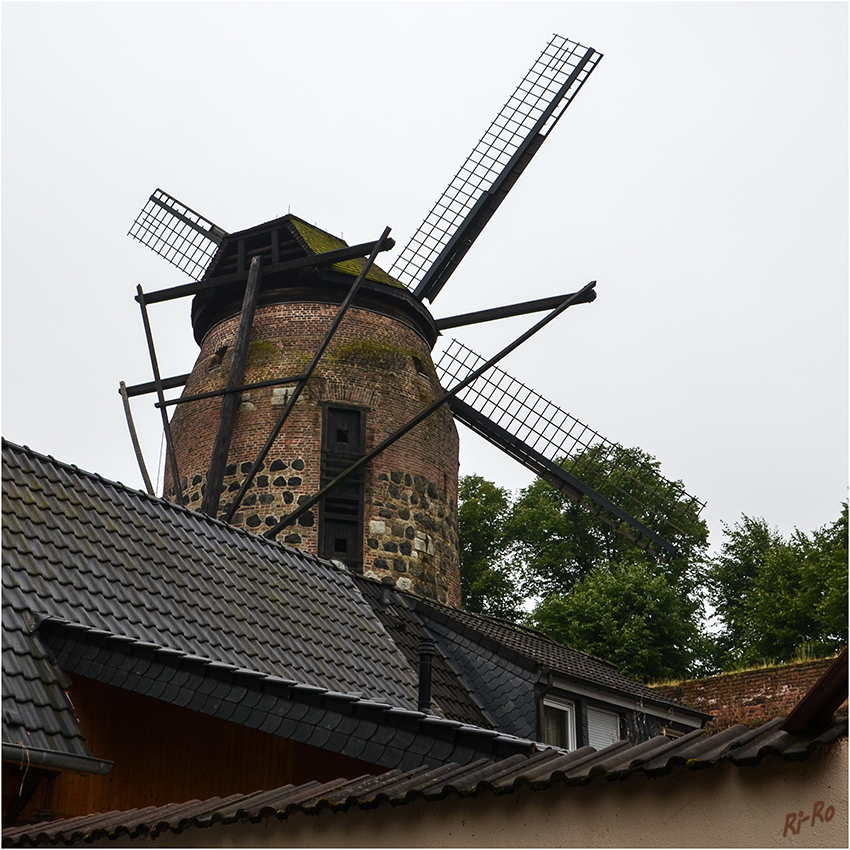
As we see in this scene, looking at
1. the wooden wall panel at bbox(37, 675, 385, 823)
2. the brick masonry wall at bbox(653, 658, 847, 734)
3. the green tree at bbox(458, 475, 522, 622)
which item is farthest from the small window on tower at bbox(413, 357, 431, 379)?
the green tree at bbox(458, 475, 522, 622)

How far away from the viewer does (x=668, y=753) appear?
4.45 meters

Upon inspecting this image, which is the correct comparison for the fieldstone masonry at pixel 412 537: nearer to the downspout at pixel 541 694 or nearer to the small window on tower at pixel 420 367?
the small window on tower at pixel 420 367

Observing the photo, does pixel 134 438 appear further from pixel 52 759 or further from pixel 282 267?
pixel 52 759

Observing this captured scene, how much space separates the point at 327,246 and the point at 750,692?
33.4 feet

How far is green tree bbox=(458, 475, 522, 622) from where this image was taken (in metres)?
32.3

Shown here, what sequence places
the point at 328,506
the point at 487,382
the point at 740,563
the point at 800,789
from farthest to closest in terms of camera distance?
the point at 740,563 → the point at 487,382 → the point at 328,506 → the point at 800,789

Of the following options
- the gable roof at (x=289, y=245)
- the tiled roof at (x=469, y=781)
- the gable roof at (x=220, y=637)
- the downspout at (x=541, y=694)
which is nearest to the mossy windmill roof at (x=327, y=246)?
the gable roof at (x=289, y=245)

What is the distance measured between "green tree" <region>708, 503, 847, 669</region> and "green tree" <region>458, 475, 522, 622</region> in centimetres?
601

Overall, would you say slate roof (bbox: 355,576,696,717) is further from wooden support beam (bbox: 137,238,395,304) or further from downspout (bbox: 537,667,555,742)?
wooden support beam (bbox: 137,238,395,304)

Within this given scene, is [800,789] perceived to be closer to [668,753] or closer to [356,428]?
[668,753]

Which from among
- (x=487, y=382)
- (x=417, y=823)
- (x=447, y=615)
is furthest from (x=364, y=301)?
(x=417, y=823)

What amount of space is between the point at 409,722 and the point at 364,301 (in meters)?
11.6

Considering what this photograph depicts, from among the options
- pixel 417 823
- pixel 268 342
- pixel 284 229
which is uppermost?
pixel 284 229
